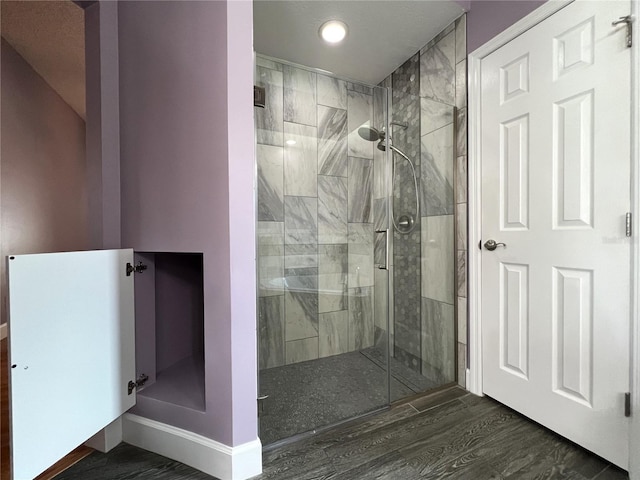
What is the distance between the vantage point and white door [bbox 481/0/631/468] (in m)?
1.12

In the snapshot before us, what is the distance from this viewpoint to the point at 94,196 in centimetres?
129

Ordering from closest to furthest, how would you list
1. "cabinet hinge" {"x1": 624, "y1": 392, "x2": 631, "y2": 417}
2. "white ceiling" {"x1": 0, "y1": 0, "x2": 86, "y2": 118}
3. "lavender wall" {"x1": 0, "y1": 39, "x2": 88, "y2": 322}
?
"cabinet hinge" {"x1": 624, "y1": 392, "x2": 631, "y2": 417}
"white ceiling" {"x1": 0, "y1": 0, "x2": 86, "y2": 118}
"lavender wall" {"x1": 0, "y1": 39, "x2": 88, "y2": 322}

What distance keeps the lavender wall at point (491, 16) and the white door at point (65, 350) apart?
2.23m

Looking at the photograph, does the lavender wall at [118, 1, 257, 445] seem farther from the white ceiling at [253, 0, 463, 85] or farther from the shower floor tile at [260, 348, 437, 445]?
the white ceiling at [253, 0, 463, 85]

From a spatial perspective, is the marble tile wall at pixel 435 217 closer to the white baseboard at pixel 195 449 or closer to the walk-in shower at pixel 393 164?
the walk-in shower at pixel 393 164

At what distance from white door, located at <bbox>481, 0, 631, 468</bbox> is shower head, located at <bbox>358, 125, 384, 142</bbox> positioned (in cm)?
60

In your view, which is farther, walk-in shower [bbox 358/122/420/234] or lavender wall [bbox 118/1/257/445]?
walk-in shower [bbox 358/122/420/234]

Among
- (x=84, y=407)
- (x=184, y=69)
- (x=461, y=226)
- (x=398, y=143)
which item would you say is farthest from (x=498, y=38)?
(x=84, y=407)

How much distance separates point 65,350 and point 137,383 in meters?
0.43

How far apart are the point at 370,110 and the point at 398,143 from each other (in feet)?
1.11

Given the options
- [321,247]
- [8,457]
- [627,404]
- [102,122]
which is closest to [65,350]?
[8,457]

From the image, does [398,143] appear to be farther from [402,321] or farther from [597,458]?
[597,458]

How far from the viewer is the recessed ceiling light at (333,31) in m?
1.82

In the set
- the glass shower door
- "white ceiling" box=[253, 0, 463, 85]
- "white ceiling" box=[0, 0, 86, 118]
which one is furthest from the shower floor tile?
"white ceiling" box=[0, 0, 86, 118]
